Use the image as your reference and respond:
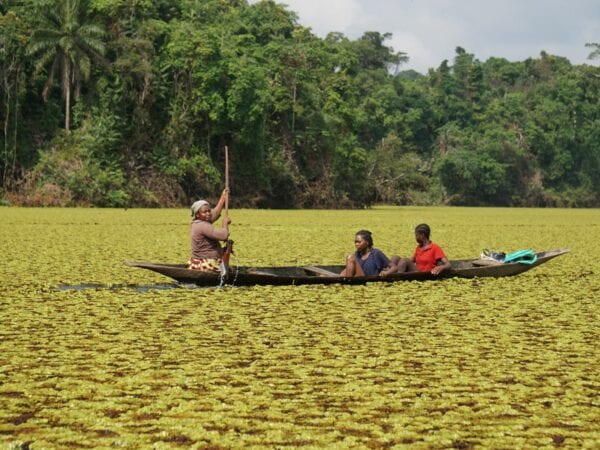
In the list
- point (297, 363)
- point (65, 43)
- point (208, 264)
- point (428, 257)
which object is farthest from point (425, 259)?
point (65, 43)

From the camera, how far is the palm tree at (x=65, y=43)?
1164 inches

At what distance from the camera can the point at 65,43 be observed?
29.6 metres

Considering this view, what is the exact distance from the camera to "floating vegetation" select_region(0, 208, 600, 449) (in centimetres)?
366

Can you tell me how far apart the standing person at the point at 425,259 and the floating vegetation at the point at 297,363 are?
0.69ft

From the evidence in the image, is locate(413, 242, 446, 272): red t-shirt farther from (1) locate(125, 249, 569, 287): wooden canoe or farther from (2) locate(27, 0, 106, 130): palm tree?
(2) locate(27, 0, 106, 130): palm tree

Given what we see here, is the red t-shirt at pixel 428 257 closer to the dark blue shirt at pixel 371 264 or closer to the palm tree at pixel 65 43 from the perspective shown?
the dark blue shirt at pixel 371 264

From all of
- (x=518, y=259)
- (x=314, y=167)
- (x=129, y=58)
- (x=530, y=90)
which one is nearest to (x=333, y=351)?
(x=518, y=259)

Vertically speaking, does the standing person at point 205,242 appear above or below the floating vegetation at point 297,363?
above

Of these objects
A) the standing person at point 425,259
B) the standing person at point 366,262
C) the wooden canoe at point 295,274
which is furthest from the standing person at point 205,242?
the standing person at point 425,259

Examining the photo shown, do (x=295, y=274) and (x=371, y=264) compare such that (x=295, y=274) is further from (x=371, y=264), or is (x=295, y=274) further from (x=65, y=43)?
(x=65, y=43)

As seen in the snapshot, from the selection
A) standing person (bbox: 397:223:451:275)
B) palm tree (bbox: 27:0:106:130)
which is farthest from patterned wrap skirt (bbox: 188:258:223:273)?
palm tree (bbox: 27:0:106:130)

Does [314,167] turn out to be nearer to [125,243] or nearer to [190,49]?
[190,49]

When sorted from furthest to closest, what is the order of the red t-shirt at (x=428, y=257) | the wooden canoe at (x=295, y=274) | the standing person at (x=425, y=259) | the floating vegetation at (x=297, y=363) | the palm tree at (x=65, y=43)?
the palm tree at (x=65, y=43) < the red t-shirt at (x=428, y=257) < the standing person at (x=425, y=259) < the wooden canoe at (x=295, y=274) < the floating vegetation at (x=297, y=363)

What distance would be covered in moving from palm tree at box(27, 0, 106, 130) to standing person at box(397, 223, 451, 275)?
22.5 meters
